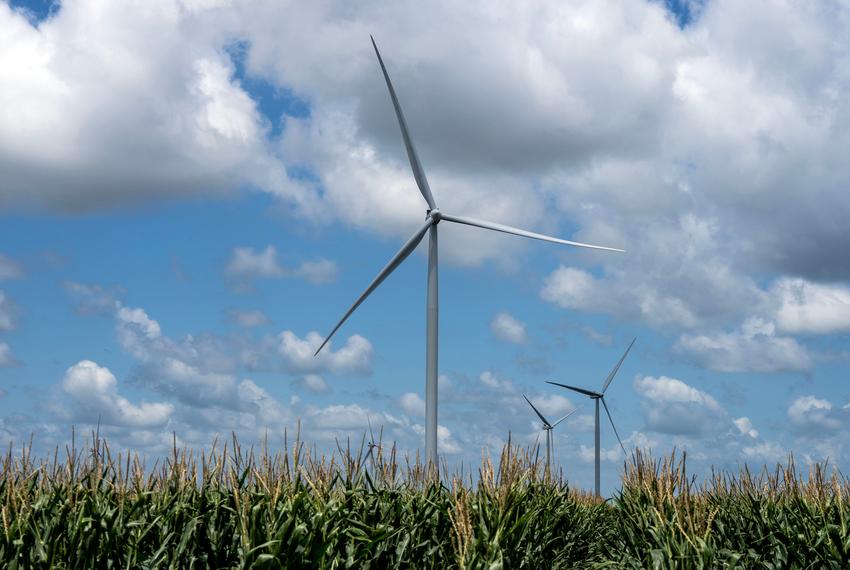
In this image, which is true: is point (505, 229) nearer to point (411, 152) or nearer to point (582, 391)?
point (411, 152)

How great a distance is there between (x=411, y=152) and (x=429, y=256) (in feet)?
17.0

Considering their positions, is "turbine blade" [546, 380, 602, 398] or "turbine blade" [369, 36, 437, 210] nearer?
"turbine blade" [369, 36, 437, 210]

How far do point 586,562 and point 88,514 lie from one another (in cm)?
1184

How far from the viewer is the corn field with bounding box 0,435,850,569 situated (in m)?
11.8

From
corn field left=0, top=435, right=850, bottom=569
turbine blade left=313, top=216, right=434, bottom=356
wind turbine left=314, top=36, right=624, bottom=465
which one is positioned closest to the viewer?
corn field left=0, top=435, right=850, bottom=569

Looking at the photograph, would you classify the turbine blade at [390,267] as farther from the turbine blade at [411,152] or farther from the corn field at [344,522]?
the corn field at [344,522]

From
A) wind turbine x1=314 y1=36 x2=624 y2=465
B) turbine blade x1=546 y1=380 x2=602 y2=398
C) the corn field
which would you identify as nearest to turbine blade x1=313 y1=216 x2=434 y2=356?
wind turbine x1=314 y1=36 x2=624 y2=465

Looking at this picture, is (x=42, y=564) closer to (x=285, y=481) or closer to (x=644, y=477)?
(x=285, y=481)

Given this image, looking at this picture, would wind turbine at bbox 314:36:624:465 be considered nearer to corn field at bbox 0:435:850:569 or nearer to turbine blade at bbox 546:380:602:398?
corn field at bbox 0:435:850:569

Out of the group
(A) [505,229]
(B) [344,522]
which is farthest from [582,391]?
(B) [344,522]

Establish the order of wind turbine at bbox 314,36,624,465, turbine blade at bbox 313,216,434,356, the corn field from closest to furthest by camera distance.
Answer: the corn field → wind turbine at bbox 314,36,624,465 → turbine blade at bbox 313,216,434,356

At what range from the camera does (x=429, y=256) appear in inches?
1097

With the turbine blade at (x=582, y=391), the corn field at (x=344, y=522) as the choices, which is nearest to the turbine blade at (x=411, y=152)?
the corn field at (x=344, y=522)

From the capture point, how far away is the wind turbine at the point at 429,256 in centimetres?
2499
